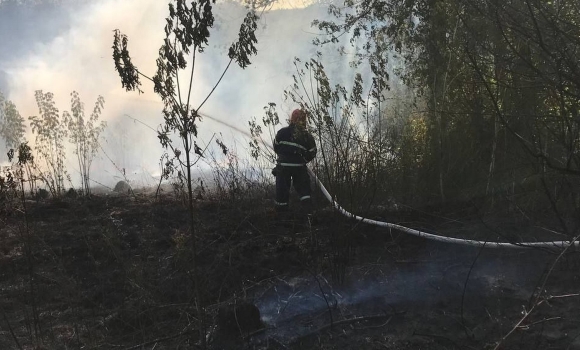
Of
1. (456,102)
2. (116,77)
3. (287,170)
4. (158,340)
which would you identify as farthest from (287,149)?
(116,77)

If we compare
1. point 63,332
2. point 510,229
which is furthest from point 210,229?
point 510,229

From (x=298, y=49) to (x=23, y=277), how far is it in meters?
33.1

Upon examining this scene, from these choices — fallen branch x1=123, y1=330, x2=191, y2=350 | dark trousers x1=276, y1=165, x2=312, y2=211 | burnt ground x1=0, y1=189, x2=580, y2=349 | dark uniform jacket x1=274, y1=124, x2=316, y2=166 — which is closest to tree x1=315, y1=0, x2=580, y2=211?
burnt ground x1=0, y1=189, x2=580, y2=349

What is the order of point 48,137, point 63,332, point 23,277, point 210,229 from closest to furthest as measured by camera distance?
1. point 63,332
2. point 23,277
3. point 210,229
4. point 48,137

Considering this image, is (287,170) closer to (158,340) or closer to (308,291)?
(308,291)

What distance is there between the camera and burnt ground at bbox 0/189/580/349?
3.21 meters

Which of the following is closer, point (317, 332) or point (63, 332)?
point (317, 332)

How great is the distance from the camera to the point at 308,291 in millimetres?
3945

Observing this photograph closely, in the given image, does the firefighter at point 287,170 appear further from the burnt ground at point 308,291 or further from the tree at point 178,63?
the tree at point 178,63

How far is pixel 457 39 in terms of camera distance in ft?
18.7

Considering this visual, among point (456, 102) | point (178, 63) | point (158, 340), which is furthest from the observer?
point (456, 102)

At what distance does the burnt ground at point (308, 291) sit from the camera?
3.21m

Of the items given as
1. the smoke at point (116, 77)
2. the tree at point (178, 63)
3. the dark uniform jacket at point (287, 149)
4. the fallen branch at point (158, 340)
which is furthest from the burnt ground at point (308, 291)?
the smoke at point (116, 77)

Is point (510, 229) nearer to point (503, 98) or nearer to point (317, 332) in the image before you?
point (503, 98)
